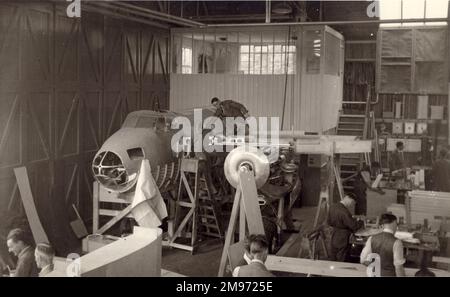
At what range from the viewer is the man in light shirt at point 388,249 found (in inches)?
293

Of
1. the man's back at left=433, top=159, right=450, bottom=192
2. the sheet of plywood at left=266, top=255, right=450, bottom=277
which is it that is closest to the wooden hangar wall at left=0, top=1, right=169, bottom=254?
the sheet of plywood at left=266, top=255, right=450, bottom=277

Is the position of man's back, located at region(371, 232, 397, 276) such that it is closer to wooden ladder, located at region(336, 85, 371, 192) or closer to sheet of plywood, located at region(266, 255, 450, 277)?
sheet of plywood, located at region(266, 255, 450, 277)

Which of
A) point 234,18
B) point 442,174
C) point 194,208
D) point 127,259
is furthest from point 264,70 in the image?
point 127,259

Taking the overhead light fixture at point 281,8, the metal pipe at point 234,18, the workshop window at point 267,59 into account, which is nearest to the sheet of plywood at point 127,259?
the workshop window at point 267,59

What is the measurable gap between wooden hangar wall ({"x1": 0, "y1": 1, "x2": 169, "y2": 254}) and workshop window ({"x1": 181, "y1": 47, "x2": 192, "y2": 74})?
3.81m

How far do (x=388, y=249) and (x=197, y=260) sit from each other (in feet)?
16.4

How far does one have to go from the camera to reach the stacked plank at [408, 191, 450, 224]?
1127cm

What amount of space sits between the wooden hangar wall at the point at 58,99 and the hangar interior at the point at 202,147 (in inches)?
1.7

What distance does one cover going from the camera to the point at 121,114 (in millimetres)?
15953

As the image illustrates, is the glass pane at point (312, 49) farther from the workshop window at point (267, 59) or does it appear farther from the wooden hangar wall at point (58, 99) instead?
the wooden hangar wall at point (58, 99)

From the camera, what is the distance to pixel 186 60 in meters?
20.3
